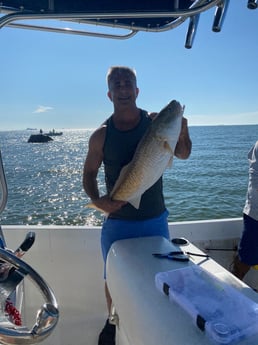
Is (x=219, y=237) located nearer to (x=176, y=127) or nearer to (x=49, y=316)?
(x=176, y=127)

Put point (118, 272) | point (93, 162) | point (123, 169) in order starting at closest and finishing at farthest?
point (118, 272) → point (123, 169) → point (93, 162)

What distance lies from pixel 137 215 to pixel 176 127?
705 millimetres

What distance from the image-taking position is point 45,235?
2766 mm

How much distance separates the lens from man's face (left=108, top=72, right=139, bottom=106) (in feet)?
6.93

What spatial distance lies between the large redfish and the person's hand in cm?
11

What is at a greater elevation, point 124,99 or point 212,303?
point 124,99

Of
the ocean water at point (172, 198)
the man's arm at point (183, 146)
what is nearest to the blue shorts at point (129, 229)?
the man's arm at point (183, 146)

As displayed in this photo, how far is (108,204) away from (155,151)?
0.49 m

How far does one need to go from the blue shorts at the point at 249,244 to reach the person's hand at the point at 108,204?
1.36 meters

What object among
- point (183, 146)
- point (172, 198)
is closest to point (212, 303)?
point (183, 146)

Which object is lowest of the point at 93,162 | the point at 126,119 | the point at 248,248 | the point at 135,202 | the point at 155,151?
the point at 248,248

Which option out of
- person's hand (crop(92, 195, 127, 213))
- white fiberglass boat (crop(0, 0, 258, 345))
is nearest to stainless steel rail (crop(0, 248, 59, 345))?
white fiberglass boat (crop(0, 0, 258, 345))

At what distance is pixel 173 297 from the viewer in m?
1.38

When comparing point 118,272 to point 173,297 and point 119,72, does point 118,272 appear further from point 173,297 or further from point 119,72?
point 119,72
